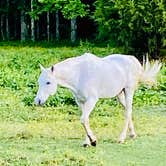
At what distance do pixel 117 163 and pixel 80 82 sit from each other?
1.63 m

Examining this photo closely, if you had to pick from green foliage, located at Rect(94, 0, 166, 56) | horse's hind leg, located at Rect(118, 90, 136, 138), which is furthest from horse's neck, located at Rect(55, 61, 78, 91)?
green foliage, located at Rect(94, 0, 166, 56)

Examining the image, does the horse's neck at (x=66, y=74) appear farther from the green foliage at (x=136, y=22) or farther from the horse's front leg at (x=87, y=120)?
the green foliage at (x=136, y=22)

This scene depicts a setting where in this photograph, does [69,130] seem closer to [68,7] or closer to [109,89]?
[109,89]

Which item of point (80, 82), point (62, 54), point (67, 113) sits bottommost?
point (62, 54)

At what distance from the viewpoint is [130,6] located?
24.2 metres

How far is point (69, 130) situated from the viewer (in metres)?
11.8

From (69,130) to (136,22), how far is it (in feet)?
43.0

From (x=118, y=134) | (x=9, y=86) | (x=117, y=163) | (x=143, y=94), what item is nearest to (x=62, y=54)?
(x=9, y=86)

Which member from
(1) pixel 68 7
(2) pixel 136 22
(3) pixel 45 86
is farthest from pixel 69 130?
(1) pixel 68 7

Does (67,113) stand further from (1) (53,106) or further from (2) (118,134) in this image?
(2) (118,134)

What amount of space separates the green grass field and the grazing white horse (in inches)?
19.7

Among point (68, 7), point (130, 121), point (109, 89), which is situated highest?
point (109, 89)

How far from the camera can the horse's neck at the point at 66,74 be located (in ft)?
33.1

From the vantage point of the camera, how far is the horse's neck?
10094mm
